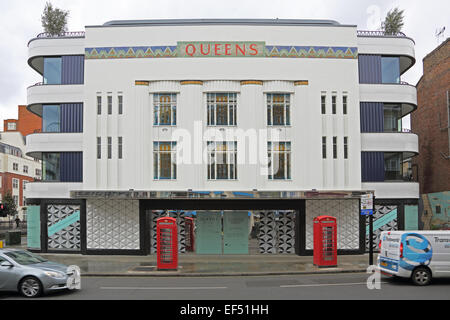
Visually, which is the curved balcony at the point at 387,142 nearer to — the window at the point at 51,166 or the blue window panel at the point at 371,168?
the blue window panel at the point at 371,168

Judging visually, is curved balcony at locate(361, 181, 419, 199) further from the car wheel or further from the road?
the car wheel

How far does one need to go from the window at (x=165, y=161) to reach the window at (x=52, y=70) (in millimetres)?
6964

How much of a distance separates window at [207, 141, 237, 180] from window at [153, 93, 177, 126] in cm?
245

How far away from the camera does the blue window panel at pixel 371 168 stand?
80.3ft

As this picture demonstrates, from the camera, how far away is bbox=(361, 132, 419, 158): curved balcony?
24.5 m

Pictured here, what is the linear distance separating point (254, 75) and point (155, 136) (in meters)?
6.04

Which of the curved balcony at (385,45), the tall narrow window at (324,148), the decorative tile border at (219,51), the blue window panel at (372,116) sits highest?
the curved balcony at (385,45)

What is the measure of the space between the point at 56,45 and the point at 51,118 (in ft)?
13.1

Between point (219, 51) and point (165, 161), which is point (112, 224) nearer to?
point (165, 161)

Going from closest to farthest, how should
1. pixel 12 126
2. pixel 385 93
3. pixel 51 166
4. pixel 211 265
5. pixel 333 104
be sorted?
pixel 211 265 < pixel 333 104 < pixel 385 93 < pixel 51 166 < pixel 12 126

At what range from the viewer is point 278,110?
24141 mm

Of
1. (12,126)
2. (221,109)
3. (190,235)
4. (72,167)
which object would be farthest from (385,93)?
(12,126)

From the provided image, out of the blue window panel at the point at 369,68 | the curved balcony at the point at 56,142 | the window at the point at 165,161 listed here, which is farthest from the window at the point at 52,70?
the blue window panel at the point at 369,68
